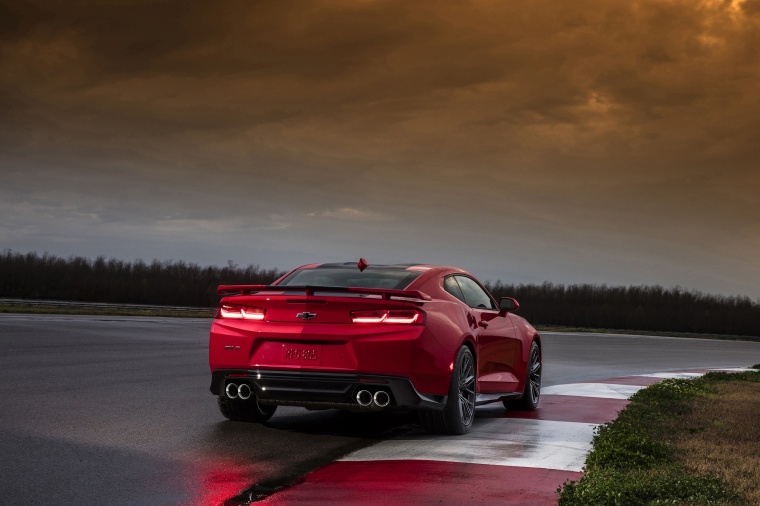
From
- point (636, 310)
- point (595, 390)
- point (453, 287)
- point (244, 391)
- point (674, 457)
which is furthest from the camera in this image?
point (636, 310)

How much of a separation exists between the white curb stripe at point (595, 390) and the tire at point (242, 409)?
5543 mm

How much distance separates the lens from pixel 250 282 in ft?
A: 258

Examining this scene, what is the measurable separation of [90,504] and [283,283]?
152 inches

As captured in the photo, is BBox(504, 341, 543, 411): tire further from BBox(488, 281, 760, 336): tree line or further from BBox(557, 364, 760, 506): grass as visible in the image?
BBox(488, 281, 760, 336): tree line

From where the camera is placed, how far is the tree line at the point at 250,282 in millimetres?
69812

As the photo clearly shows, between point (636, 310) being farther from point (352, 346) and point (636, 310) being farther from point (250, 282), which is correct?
point (352, 346)

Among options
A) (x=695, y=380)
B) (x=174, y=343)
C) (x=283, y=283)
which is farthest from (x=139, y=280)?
(x=283, y=283)

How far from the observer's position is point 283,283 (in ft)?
29.3

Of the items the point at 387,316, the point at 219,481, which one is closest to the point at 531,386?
the point at 387,316

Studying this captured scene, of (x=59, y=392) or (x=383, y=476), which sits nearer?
(x=383, y=476)

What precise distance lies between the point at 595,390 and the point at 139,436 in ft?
25.7

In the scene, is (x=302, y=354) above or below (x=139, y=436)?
above

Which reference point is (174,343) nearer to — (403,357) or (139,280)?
(403,357)

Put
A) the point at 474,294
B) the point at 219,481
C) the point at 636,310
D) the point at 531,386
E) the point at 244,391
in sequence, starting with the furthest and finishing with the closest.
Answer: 1. the point at 636,310
2. the point at 531,386
3. the point at 474,294
4. the point at 244,391
5. the point at 219,481
